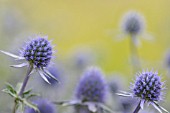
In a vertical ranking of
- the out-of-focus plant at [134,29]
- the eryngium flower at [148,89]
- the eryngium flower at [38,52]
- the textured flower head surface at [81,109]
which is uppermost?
the out-of-focus plant at [134,29]

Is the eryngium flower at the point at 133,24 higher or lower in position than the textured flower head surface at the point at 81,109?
higher

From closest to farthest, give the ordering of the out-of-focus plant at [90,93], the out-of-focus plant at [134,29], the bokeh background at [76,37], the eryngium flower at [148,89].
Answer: the eryngium flower at [148,89] → the out-of-focus plant at [90,93] → the bokeh background at [76,37] → the out-of-focus plant at [134,29]

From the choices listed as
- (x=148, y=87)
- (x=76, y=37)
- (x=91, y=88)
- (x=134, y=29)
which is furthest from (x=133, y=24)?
(x=76, y=37)

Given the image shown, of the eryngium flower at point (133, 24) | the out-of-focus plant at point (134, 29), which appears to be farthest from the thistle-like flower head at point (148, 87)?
the eryngium flower at point (133, 24)

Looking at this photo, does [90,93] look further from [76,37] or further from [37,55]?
[76,37]

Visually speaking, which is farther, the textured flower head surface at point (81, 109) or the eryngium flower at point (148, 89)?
the textured flower head surface at point (81, 109)

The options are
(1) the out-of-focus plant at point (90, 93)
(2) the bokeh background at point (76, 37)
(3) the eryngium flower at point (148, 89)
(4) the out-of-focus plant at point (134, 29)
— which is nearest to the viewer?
(3) the eryngium flower at point (148, 89)

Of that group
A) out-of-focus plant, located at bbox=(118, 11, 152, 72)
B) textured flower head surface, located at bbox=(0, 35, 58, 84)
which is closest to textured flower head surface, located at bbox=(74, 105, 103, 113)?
textured flower head surface, located at bbox=(0, 35, 58, 84)

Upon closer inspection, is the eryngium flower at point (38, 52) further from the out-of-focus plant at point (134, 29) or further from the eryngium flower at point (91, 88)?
the out-of-focus plant at point (134, 29)

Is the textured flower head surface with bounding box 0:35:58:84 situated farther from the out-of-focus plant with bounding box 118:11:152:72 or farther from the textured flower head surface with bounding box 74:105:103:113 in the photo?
the out-of-focus plant with bounding box 118:11:152:72
